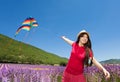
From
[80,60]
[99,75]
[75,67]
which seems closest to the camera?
[75,67]

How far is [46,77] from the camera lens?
12836mm

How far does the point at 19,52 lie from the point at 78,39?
7004 cm

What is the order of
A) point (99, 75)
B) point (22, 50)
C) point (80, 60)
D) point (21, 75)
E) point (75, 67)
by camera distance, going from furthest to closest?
1. point (22, 50)
2. point (99, 75)
3. point (21, 75)
4. point (80, 60)
5. point (75, 67)

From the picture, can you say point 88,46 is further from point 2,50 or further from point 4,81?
point 2,50

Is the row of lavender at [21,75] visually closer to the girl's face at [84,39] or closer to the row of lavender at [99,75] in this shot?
the girl's face at [84,39]

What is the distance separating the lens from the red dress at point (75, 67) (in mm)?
9709

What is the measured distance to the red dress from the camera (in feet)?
31.9

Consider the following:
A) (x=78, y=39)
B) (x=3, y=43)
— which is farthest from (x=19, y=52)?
(x=78, y=39)

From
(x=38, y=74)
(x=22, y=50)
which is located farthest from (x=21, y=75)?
(x=22, y=50)

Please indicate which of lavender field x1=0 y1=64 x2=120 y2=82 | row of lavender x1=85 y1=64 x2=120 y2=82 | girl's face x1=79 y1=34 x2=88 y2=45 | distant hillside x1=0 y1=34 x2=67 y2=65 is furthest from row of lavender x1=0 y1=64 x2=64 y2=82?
distant hillside x1=0 y1=34 x2=67 y2=65

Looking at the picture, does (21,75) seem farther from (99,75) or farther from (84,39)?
(99,75)

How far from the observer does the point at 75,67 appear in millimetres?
9734

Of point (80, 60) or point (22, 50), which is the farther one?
point (22, 50)

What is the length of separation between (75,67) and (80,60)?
0.25 metres
